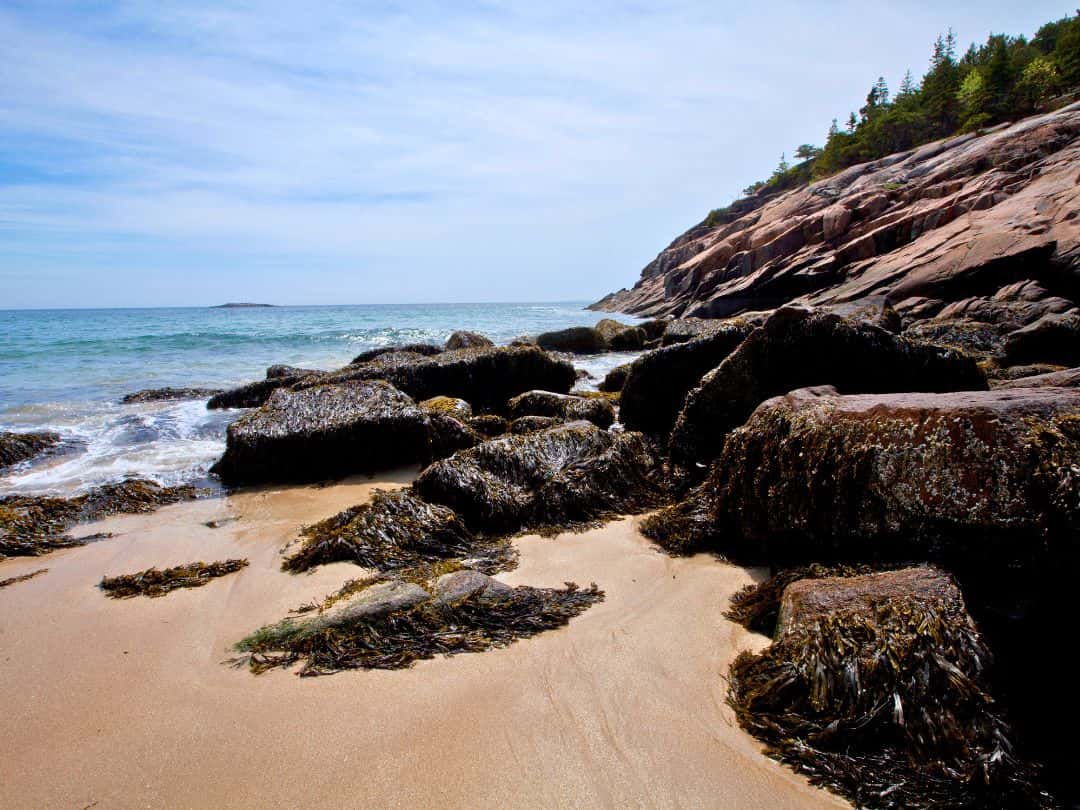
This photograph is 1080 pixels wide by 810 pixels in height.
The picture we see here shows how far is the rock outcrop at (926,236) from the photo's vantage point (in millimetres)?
15109

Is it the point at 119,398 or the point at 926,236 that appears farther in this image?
the point at 926,236

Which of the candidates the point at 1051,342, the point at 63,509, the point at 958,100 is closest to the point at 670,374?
the point at 63,509

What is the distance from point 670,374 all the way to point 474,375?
4305mm

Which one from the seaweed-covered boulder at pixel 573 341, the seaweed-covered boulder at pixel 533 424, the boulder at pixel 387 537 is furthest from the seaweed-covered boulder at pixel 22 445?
the seaweed-covered boulder at pixel 573 341

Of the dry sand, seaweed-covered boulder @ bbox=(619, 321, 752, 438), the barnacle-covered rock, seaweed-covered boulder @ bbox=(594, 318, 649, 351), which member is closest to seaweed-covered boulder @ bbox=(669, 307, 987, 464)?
seaweed-covered boulder @ bbox=(619, 321, 752, 438)

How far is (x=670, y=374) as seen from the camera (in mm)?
6961

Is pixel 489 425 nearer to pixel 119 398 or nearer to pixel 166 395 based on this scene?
pixel 166 395

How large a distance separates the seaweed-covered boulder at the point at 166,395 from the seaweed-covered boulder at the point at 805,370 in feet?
38.2

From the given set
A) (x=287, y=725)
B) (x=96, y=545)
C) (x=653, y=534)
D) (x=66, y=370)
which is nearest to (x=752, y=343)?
(x=653, y=534)

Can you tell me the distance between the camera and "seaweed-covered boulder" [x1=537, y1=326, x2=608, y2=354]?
67.8ft

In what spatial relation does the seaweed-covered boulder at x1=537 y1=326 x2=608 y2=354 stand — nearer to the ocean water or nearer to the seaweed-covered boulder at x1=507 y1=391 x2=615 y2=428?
the ocean water

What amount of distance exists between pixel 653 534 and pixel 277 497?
392 centimetres

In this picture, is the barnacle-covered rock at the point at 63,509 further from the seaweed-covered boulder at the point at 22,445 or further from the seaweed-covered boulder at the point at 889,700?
the seaweed-covered boulder at the point at 889,700

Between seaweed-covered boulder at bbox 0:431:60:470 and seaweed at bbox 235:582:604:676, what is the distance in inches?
266
